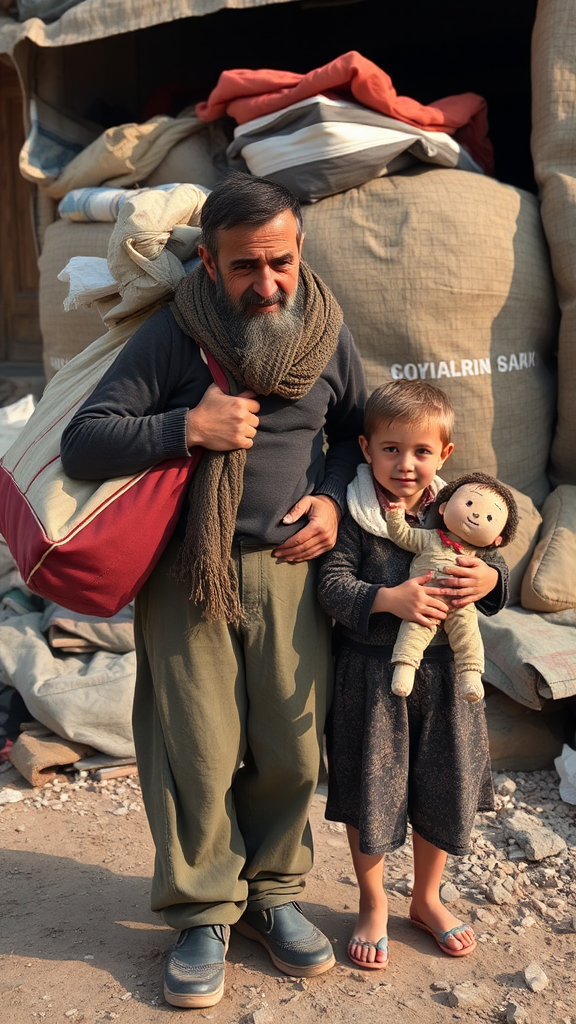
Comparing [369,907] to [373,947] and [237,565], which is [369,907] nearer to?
[373,947]

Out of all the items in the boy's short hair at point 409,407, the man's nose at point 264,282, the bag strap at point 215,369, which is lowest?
the boy's short hair at point 409,407

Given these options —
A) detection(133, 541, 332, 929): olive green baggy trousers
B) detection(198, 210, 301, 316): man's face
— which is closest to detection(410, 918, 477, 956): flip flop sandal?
detection(133, 541, 332, 929): olive green baggy trousers

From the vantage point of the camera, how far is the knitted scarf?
1896mm

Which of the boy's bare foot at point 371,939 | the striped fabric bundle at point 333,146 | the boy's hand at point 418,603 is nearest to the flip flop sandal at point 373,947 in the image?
the boy's bare foot at point 371,939

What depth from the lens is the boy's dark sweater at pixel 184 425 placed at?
6.11ft

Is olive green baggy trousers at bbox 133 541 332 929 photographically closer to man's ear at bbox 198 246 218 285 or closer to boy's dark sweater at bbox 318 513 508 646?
boy's dark sweater at bbox 318 513 508 646

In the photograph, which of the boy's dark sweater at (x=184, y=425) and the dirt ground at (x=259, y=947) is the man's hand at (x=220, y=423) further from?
the dirt ground at (x=259, y=947)

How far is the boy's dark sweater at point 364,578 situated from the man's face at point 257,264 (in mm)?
502

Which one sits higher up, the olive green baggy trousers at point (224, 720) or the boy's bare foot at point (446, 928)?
the olive green baggy trousers at point (224, 720)

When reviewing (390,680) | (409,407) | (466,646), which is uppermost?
(409,407)

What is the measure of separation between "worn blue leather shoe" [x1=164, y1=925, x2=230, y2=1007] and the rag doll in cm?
72

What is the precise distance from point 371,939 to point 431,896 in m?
0.17

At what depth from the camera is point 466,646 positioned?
1957 millimetres

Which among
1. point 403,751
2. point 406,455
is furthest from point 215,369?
point 403,751
